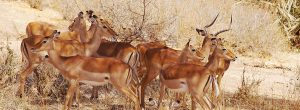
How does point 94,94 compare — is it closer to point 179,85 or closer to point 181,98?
point 181,98

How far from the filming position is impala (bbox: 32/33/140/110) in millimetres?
6867

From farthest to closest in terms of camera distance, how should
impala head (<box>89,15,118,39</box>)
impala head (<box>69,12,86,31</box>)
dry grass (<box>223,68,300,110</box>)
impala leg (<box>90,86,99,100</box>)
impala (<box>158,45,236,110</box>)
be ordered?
Result: impala head (<box>69,12,86,31</box>) → dry grass (<box>223,68,300,110</box>) → impala leg (<box>90,86,99,100</box>) → impala head (<box>89,15,118,39</box>) → impala (<box>158,45,236,110</box>)

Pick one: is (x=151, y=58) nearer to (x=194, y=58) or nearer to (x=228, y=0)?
(x=194, y=58)

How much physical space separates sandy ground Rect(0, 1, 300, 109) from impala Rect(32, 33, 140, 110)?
4.96ft

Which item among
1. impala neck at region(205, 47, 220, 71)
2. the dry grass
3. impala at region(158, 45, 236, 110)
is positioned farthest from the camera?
the dry grass

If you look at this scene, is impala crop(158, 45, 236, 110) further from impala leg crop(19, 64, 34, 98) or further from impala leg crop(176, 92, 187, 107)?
impala leg crop(19, 64, 34, 98)

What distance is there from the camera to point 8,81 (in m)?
8.52

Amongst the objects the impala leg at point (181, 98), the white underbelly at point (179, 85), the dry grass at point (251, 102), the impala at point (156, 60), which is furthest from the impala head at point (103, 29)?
the dry grass at point (251, 102)

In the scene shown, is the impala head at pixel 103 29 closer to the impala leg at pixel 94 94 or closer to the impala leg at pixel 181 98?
the impala leg at pixel 94 94

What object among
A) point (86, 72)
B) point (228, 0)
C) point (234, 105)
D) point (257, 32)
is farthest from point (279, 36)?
point (86, 72)

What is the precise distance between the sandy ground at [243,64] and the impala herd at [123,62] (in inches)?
42.2

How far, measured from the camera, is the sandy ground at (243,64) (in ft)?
33.4

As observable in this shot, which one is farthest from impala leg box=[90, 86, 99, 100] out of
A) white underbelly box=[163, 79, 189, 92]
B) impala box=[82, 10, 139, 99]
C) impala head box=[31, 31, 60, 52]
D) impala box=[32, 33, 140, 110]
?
white underbelly box=[163, 79, 189, 92]

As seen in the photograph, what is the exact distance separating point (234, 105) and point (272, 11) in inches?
312
